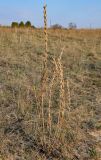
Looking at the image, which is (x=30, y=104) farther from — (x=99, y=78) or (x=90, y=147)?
(x=99, y=78)

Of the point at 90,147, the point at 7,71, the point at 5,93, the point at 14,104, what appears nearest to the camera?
the point at 90,147

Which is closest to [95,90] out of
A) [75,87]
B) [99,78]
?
[75,87]

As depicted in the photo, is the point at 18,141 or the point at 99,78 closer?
the point at 18,141

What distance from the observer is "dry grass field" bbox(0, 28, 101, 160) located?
4.73 meters

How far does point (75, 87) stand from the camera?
709 centimetres

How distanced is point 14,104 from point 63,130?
4.10 ft

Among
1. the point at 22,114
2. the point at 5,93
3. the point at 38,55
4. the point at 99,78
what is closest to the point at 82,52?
the point at 38,55

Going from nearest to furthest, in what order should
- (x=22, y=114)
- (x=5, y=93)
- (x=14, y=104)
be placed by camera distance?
(x=22, y=114), (x=14, y=104), (x=5, y=93)

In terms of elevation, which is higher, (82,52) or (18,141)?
(82,52)

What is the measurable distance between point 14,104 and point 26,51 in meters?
4.12

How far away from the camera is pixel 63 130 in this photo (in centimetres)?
491

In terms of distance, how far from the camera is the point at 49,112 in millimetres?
4777

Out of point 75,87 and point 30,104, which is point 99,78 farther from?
point 30,104

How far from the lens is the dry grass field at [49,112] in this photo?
186 inches
